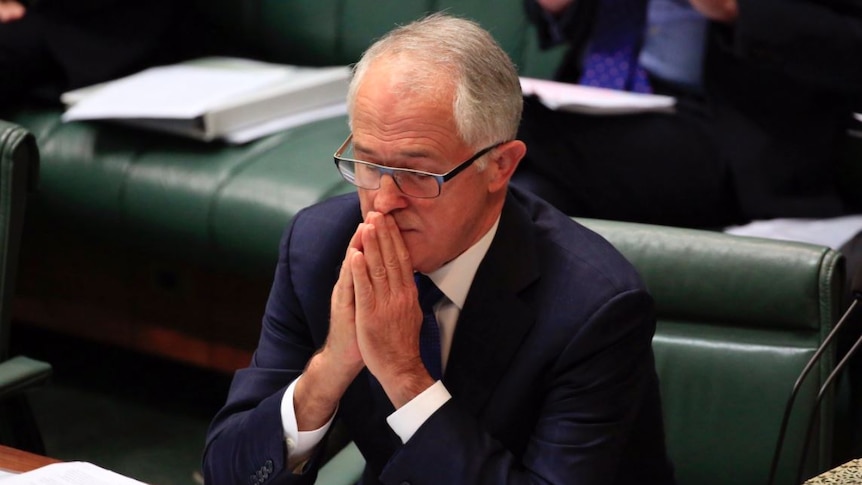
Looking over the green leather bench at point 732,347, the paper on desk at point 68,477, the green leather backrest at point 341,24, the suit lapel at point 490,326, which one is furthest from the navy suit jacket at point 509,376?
the green leather backrest at point 341,24

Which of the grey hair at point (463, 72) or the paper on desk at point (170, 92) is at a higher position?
the grey hair at point (463, 72)

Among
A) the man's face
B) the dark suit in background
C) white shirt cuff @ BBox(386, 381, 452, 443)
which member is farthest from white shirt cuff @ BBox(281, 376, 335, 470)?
the dark suit in background

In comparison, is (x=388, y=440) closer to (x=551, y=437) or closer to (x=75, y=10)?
(x=551, y=437)

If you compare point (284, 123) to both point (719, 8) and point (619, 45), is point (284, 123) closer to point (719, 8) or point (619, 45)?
point (619, 45)

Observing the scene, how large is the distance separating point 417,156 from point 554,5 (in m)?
1.46

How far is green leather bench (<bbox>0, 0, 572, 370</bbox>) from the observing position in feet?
8.39

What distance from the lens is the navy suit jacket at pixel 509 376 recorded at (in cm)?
132

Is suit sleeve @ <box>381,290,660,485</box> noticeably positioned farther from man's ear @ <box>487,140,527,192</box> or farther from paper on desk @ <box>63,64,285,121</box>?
paper on desk @ <box>63,64,285,121</box>

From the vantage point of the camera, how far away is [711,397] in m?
1.57

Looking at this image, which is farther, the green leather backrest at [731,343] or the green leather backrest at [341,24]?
the green leather backrest at [341,24]

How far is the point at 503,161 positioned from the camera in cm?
139

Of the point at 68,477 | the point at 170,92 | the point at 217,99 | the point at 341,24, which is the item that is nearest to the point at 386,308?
the point at 68,477

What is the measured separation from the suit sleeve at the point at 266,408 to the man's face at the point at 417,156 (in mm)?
209

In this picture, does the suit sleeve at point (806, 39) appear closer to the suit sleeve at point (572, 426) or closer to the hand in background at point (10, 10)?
the suit sleeve at point (572, 426)
